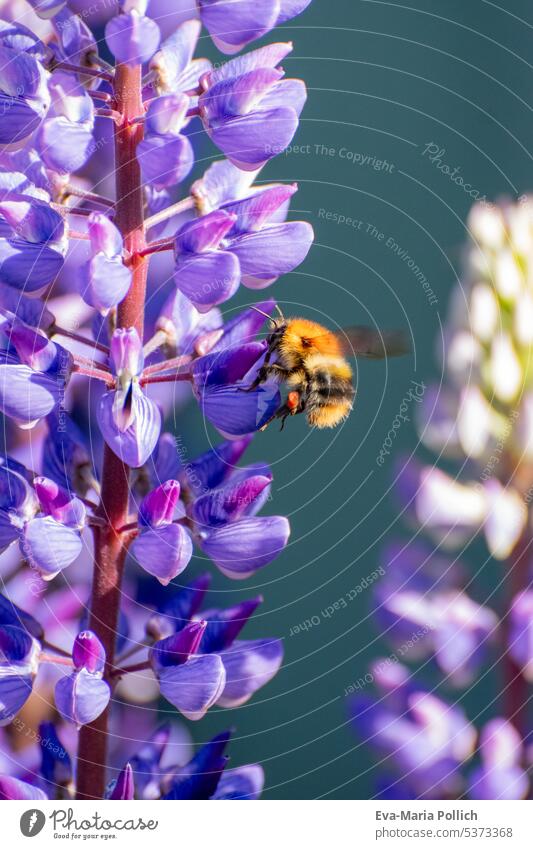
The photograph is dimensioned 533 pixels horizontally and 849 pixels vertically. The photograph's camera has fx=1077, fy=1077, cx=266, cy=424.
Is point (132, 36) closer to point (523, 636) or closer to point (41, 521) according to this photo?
point (41, 521)

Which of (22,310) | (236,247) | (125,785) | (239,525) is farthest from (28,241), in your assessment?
(125,785)

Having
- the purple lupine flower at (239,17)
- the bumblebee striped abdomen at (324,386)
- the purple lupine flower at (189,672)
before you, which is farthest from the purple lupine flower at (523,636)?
the purple lupine flower at (239,17)

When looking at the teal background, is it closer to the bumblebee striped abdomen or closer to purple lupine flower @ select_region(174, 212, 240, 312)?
the bumblebee striped abdomen

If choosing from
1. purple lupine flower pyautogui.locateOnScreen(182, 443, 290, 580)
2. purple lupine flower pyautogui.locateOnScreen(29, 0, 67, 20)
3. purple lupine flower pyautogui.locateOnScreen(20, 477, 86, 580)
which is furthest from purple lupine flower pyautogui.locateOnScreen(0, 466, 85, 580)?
purple lupine flower pyautogui.locateOnScreen(29, 0, 67, 20)
